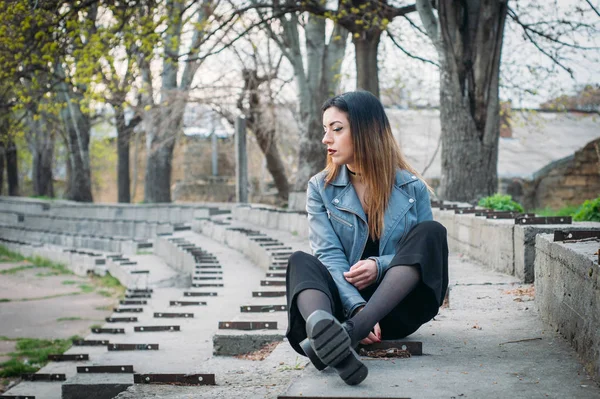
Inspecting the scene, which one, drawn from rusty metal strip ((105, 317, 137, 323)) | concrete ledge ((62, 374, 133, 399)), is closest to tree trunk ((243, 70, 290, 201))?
rusty metal strip ((105, 317, 137, 323))

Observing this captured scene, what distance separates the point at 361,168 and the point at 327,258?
1.58 feet

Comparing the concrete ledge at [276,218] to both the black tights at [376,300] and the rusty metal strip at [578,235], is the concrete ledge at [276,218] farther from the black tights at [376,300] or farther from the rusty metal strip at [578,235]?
the black tights at [376,300]

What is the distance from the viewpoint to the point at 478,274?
670 cm

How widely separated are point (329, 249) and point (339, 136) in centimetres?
57

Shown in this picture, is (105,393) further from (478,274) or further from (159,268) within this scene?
(159,268)

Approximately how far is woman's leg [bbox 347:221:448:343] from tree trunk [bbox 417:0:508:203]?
320 inches

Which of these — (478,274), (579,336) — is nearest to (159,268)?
(478,274)

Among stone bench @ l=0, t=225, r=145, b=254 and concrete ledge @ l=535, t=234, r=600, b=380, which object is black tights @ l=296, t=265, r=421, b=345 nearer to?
concrete ledge @ l=535, t=234, r=600, b=380

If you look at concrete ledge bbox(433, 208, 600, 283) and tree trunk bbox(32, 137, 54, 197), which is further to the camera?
tree trunk bbox(32, 137, 54, 197)

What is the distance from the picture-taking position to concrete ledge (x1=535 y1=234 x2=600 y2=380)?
3.35 meters

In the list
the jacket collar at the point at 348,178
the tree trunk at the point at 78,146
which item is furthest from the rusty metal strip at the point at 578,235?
the tree trunk at the point at 78,146

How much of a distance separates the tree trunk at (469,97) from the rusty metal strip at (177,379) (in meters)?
8.07

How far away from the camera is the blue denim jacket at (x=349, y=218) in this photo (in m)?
4.02

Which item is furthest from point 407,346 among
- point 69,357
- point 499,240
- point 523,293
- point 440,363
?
point 69,357
